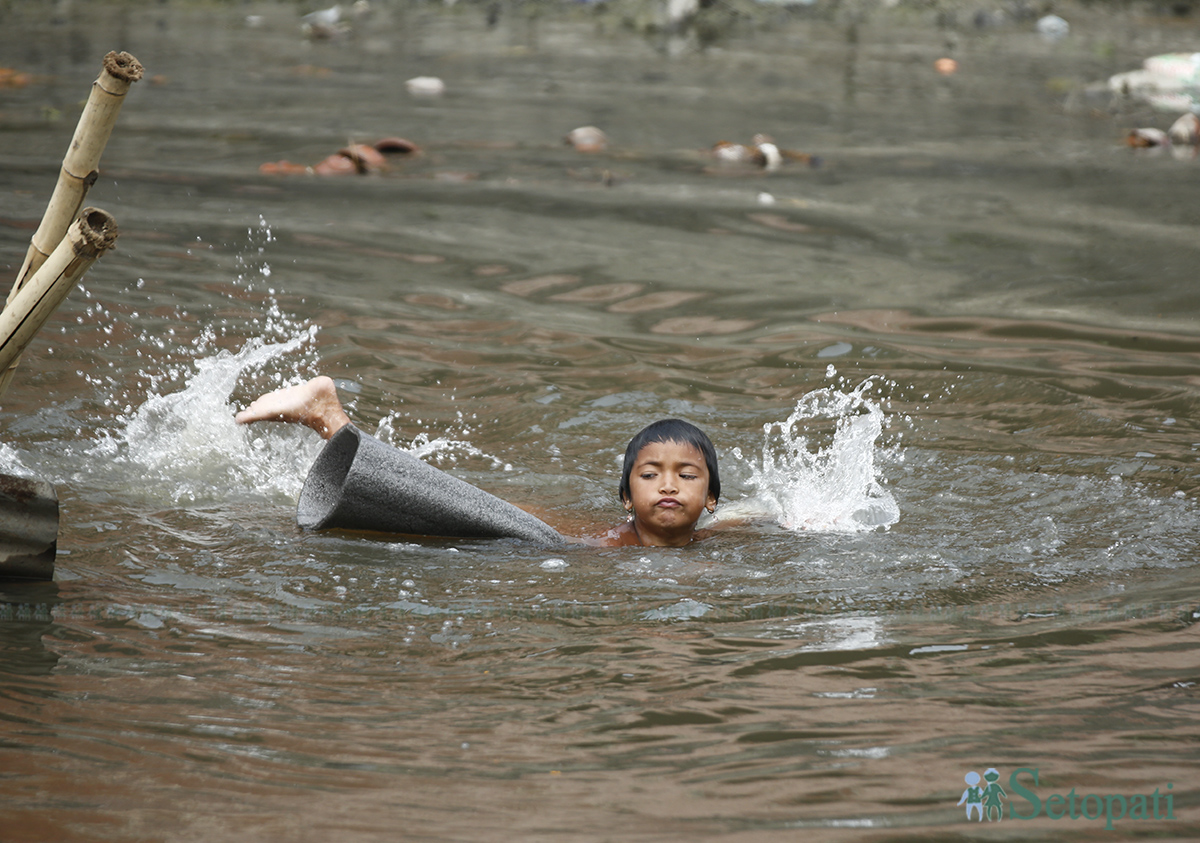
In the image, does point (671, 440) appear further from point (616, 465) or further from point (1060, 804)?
point (1060, 804)

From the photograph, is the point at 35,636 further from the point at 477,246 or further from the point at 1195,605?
the point at 477,246

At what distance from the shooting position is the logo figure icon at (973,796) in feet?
6.93

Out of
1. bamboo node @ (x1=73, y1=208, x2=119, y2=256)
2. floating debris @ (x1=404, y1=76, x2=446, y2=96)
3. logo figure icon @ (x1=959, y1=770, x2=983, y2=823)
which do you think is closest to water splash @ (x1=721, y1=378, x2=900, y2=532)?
logo figure icon @ (x1=959, y1=770, x2=983, y2=823)

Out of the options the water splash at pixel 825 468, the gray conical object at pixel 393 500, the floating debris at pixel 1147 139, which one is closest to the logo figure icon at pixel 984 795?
the water splash at pixel 825 468

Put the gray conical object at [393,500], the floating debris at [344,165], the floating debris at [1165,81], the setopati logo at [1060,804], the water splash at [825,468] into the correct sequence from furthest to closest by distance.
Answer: the floating debris at [1165,81] → the floating debris at [344,165] → the water splash at [825,468] → the gray conical object at [393,500] → the setopati logo at [1060,804]

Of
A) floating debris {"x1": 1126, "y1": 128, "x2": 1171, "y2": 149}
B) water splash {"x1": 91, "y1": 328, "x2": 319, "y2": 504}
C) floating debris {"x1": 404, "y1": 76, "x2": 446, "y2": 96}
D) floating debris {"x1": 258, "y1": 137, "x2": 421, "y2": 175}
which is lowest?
water splash {"x1": 91, "y1": 328, "x2": 319, "y2": 504}

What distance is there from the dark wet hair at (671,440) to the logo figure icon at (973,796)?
2002mm

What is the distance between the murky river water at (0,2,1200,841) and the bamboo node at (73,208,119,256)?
3.15 ft

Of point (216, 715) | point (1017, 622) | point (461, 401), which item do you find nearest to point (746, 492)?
point (461, 401)

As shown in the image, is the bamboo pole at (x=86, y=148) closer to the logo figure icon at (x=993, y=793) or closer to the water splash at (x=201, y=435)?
the water splash at (x=201, y=435)

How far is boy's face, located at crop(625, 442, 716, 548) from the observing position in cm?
399

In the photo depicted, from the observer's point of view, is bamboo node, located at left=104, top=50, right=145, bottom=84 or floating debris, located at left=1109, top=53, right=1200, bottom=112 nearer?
bamboo node, located at left=104, top=50, right=145, bottom=84

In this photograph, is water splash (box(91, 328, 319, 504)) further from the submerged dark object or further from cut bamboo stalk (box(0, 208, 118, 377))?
cut bamboo stalk (box(0, 208, 118, 377))

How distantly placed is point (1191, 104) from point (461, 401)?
345 inches
